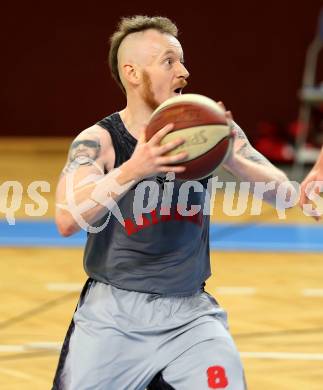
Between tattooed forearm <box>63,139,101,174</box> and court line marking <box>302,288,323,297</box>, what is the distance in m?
3.60

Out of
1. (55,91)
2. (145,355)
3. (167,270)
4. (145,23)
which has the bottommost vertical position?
(55,91)

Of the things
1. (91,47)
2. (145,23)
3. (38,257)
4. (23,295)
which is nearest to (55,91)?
(91,47)

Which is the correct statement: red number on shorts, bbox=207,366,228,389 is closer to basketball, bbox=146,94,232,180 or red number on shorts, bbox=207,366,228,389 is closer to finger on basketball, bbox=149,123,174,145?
basketball, bbox=146,94,232,180


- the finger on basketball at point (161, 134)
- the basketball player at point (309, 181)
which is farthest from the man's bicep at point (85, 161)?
the basketball player at point (309, 181)

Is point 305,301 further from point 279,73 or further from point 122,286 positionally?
point 279,73

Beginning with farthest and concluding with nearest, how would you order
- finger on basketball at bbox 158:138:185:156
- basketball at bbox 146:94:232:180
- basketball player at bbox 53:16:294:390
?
basketball player at bbox 53:16:294:390 < basketball at bbox 146:94:232:180 < finger on basketball at bbox 158:138:185:156

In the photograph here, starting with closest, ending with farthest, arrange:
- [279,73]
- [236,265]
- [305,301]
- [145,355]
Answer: [145,355], [305,301], [236,265], [279,73]

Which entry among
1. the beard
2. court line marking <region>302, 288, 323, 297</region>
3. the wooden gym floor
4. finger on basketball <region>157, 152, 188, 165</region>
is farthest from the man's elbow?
court line marking <region>302, 288, 323, 297</region>

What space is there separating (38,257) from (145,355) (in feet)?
15.1

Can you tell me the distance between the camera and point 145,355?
136 inches

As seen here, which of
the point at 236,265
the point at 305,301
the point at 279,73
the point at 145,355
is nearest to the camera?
the point at 145,355

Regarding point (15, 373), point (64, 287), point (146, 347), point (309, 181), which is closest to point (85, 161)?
point (146, 347)

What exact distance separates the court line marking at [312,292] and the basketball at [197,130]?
12.2 ft

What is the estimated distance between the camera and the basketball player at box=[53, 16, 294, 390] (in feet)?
11.2
